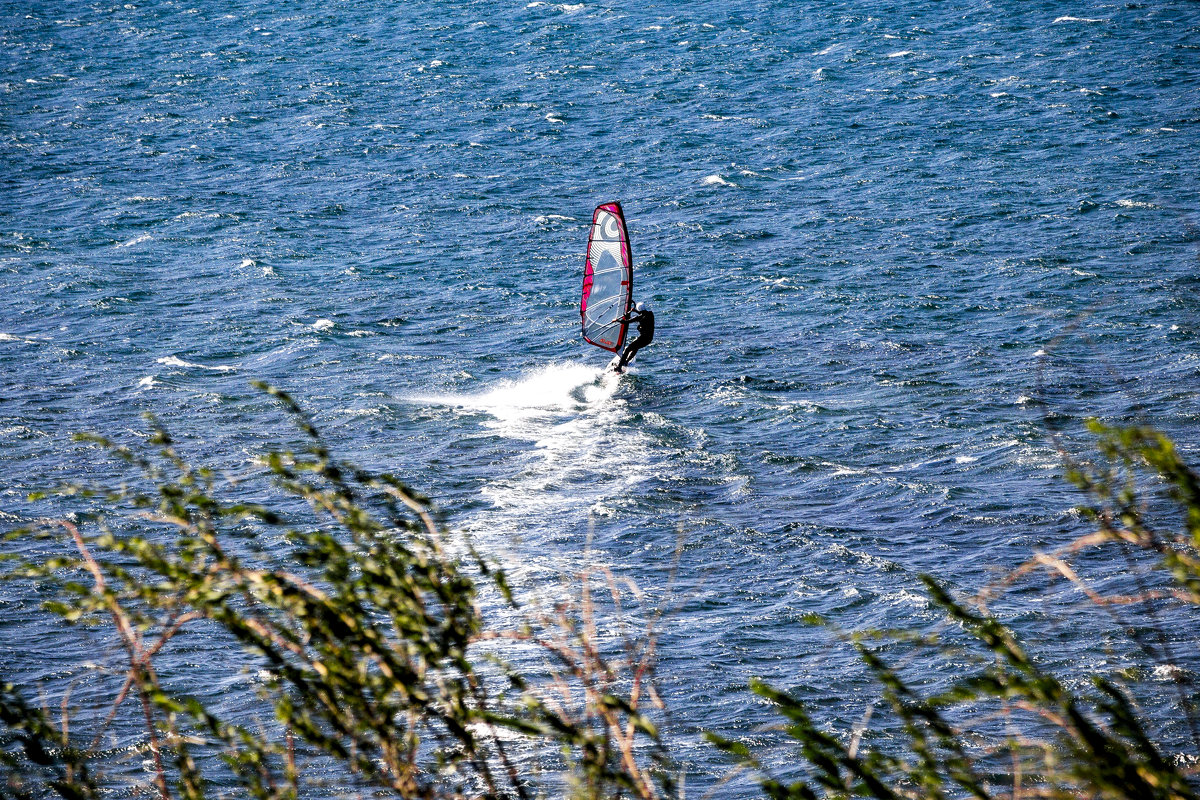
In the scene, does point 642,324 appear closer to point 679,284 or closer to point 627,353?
point 627,353

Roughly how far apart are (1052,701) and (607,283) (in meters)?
28.3

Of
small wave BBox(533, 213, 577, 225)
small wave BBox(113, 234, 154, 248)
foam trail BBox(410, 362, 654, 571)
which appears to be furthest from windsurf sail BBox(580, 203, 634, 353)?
small wave BBox(113, 234, 154, 248)

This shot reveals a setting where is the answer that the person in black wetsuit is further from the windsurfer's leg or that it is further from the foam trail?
the foam trail

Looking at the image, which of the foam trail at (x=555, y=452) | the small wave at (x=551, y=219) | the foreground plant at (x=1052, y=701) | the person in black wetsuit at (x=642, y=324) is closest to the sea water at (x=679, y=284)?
the foam trail at (x=555, y=452)

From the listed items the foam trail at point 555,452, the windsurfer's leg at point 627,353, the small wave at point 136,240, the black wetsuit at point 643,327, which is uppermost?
the small wave at point 136,240

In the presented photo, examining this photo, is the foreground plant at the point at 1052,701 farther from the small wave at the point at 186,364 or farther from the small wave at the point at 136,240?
the small wave at the point at 136,240

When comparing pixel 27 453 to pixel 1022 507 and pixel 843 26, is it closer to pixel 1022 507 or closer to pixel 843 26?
pixel 1022 507

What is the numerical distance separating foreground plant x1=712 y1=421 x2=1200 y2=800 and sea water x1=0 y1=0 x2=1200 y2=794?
0.82 m

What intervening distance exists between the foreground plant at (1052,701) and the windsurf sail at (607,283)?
41.9 ft

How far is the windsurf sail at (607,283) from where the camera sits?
1291 inches

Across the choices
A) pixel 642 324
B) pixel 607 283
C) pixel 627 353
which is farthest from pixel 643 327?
pixel 627 353

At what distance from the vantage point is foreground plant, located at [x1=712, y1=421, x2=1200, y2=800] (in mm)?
5863

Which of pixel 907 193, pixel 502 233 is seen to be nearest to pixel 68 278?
pixel 502 233

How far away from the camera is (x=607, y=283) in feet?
111
